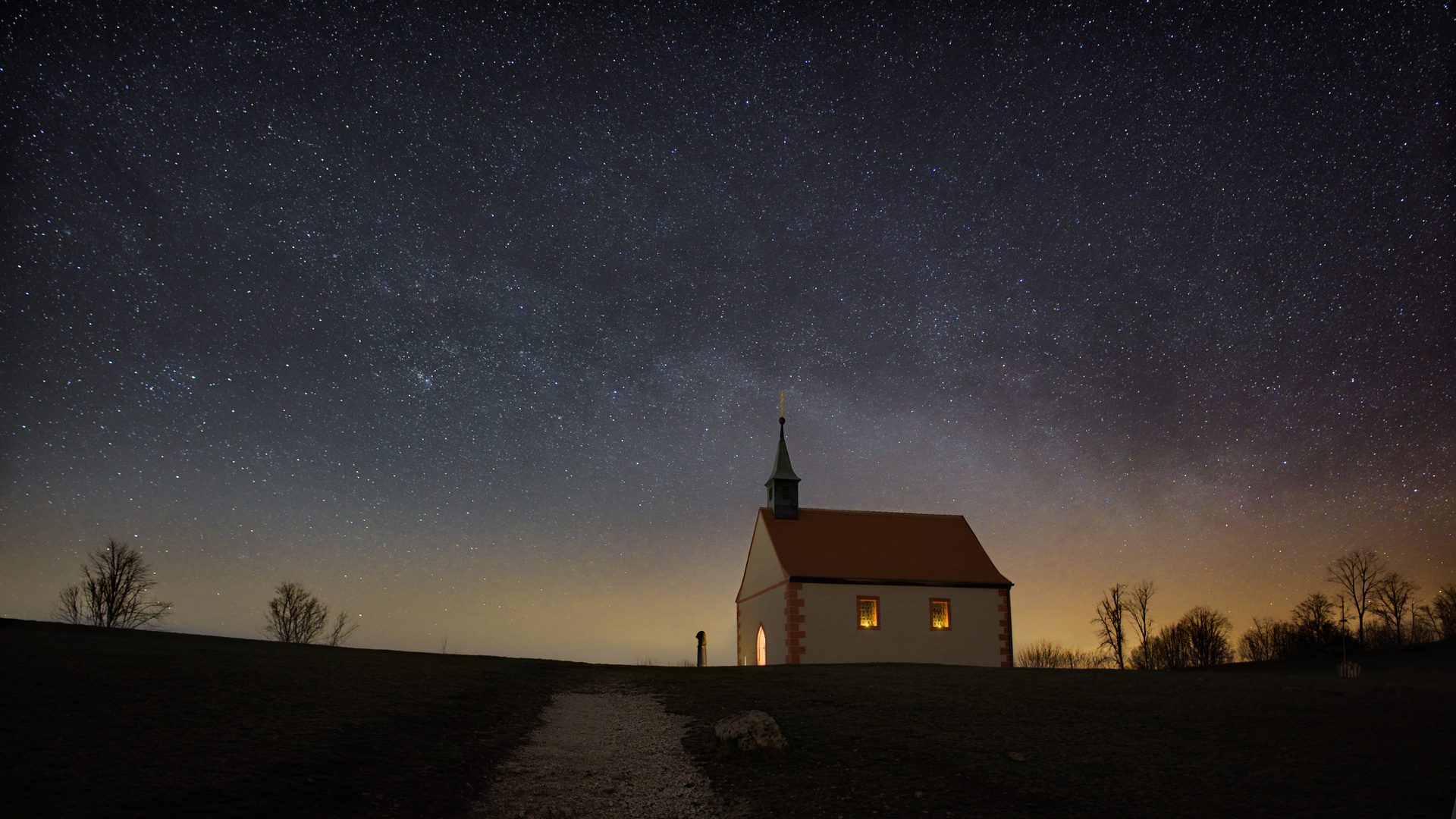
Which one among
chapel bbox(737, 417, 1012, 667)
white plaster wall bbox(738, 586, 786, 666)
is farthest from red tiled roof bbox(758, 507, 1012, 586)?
white plaster wall bbox(738, 586, 786, 666)

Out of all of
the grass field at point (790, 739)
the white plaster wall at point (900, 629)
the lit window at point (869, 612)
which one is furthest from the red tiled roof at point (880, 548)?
the grass field at point (790, 739)

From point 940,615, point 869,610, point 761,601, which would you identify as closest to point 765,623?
point 761,601

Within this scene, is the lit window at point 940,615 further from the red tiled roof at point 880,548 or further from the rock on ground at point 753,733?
the rock on ground at point 753,733

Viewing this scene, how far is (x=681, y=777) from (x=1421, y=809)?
8.97 meters

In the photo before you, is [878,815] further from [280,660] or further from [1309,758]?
[280,660]

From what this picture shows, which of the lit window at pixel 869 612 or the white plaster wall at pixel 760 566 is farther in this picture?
the white plaster wall at pixel 760 566

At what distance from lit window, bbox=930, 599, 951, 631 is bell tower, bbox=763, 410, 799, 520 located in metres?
8.62

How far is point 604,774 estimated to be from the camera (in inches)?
449

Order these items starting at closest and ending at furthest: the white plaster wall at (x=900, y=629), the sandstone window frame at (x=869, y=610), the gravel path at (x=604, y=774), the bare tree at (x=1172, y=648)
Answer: the gravel path at (x=604, y=774) → the white plaster wall at (x=900, y=629) → the sandstone window frame at (x=869, y=610) → the bare tree at (x=1172, y=648)

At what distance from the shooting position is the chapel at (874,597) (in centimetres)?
3619

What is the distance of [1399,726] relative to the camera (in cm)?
1284

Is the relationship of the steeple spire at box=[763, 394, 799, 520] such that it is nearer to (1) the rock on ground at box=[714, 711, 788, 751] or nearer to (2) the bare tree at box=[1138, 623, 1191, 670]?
Result: (1) the rock on ground at box=[714, 711, 788, 751]

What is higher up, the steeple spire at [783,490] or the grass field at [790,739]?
the steeple spire at [783,490]

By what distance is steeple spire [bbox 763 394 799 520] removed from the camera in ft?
139
